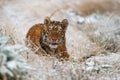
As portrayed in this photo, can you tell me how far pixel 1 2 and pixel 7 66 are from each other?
329 inches

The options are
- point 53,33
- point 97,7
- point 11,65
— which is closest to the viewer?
point 11,65

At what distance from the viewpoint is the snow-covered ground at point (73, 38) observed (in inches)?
296

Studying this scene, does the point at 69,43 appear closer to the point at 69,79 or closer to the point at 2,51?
the point at 69,79

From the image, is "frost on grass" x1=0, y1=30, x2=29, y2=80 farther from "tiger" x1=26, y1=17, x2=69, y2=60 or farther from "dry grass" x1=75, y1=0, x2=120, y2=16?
"dry grass" x1=75, y1=0, x2=120, y2=16

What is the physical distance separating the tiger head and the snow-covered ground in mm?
284

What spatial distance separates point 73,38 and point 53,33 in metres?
2.99

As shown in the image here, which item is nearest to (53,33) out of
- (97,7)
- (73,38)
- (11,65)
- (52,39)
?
(52,39)

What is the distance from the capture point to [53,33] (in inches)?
336

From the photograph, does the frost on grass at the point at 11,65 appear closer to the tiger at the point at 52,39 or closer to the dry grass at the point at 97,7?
the tiger at the point at 52,39

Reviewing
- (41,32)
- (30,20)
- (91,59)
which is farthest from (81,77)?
(30,20)

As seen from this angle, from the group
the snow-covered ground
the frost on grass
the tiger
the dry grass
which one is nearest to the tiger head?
the tiger

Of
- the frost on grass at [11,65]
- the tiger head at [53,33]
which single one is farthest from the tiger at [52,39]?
the frost on grass at [11,65]

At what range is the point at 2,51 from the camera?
6730 millimetres

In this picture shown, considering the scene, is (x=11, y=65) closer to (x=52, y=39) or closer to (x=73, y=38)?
(x=52, y=39)
